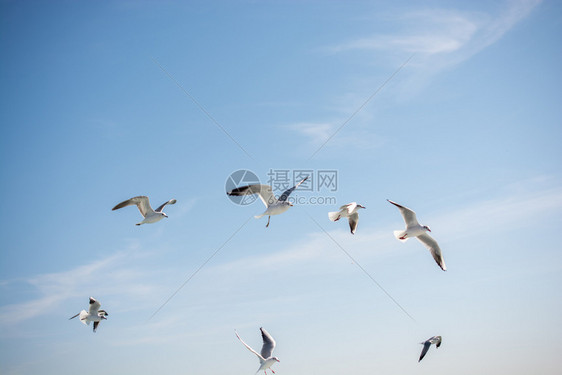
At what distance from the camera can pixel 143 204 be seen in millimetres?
22484

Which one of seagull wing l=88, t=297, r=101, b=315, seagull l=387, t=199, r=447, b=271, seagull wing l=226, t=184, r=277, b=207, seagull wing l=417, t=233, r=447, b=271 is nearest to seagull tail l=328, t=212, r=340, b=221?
seagull l=387, t=199, r=447, b=271

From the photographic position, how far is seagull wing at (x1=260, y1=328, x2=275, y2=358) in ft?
71.4

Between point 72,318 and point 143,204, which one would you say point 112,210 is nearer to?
point 143,204

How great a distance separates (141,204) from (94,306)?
7121mm

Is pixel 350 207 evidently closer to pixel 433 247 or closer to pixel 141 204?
pixel 433 247

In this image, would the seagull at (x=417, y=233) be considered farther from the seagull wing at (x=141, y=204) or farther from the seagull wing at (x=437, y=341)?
the seagull wing at (x=141, y=204)

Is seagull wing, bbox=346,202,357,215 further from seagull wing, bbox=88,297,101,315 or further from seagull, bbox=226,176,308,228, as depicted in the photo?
seagull wing, bbox=88,297,101,315

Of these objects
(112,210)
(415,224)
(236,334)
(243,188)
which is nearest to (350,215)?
(415,224)

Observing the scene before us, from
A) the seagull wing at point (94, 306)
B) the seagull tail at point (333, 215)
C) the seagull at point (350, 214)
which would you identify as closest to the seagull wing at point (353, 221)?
the seagull at point (350, 214)

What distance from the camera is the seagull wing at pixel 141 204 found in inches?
869

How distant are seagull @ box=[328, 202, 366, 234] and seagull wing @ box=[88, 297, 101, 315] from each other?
1291cm

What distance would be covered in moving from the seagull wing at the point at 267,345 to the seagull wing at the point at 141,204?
7.45m

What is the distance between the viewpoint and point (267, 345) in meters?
22.1

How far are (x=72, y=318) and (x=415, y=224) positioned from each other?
57.2 feet
